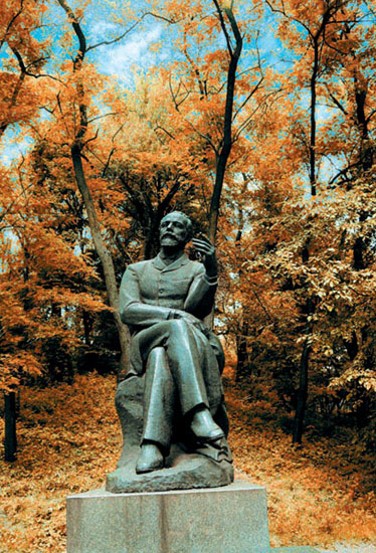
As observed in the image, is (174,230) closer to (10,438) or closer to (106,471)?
(106,471)

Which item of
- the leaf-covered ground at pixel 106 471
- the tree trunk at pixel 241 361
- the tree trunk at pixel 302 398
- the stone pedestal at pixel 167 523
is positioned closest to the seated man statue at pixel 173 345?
the stone pedestal at pixel 167 523

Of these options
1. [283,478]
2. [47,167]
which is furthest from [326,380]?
[47,167]

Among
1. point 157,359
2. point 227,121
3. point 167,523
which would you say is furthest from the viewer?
point 227,121

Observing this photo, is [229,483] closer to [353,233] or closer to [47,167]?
[353,233]

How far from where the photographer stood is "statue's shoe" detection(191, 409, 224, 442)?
137 inches

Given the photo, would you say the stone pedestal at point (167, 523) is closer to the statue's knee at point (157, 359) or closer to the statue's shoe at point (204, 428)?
the statue's shoe at point (204, 428)

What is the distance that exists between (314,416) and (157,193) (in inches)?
265

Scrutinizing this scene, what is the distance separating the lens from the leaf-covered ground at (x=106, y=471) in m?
6.84

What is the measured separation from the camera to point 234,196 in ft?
48.1

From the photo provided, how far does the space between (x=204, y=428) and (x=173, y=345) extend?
59cm

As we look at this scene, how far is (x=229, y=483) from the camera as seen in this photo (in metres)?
3.49

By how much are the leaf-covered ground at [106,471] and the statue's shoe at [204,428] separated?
3575 millimetres

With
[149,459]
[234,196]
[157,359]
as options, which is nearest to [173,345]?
[157,359]

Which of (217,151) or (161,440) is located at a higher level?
(217,151)
